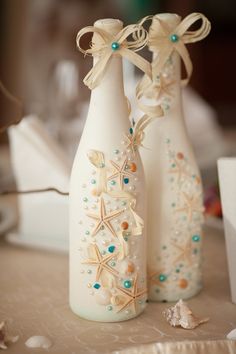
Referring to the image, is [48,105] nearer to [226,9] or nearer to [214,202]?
[214,202]

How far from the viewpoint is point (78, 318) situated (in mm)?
617

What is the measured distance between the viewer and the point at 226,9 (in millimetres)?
3752

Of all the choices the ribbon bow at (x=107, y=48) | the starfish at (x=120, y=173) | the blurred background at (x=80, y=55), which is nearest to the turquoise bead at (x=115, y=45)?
the ribbon bow at (x=107, y=48)

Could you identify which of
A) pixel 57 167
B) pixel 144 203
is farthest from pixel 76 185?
pixel 57 167

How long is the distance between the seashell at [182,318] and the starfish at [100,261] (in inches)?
2.9

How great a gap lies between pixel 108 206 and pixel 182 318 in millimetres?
143

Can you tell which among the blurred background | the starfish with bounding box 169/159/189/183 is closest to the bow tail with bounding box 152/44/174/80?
the starfish with bounding box 169/159/189/183

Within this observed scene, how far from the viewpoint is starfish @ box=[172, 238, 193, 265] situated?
2.18 feet

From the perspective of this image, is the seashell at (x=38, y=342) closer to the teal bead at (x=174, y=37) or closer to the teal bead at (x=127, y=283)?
the teal bead at (x=127, y=283)

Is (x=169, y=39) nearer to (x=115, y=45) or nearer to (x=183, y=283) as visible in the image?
(x=115, y=45)

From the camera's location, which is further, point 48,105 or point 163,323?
point 48,105

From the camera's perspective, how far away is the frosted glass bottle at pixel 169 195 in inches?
25.8

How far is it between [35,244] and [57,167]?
13 cm

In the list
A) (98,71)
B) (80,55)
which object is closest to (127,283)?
(98,71)
